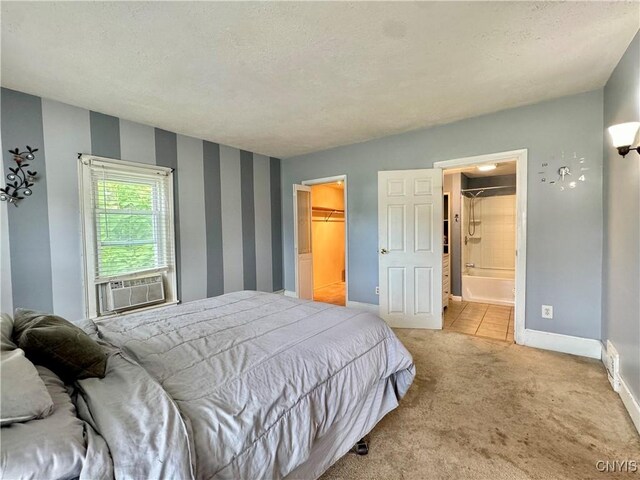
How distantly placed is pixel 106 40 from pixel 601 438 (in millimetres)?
3865

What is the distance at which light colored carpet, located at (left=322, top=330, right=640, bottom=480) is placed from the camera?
1504 mm

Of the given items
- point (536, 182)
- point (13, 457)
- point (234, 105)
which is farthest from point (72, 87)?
point (536, 182)

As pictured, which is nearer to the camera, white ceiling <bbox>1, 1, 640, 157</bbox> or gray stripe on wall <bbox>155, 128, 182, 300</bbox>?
white ceiling <bbox>1, 1, 640, 157</bbox>

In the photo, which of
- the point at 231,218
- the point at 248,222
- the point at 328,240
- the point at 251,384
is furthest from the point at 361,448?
the point at 328,240

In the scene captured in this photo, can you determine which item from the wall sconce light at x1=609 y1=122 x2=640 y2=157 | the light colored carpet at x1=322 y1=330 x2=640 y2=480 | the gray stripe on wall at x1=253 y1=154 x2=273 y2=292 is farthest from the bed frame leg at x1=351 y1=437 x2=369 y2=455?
the gray stripe on wall at x1=253 y1=154 x2=273 y2=292

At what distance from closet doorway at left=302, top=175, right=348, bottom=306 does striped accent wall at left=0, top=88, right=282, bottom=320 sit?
4.28 ft

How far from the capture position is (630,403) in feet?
6.12

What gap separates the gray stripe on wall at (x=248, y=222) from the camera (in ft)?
14.5

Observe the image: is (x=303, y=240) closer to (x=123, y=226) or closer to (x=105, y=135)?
(x=123, y=226)

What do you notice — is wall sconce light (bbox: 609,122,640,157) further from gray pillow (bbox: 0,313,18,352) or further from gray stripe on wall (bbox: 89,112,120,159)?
gray stripe on wall (bbox: 89,112,120,159)

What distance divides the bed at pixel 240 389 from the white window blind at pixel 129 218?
145 centimetres

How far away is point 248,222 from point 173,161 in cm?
135

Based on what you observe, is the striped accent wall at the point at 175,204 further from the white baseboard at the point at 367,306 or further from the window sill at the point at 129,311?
the white baseboard at the point at 367,306

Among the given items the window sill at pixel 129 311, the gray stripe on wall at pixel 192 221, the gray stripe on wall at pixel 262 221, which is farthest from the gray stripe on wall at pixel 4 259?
the gray stripe on wall at pixel 262 221
